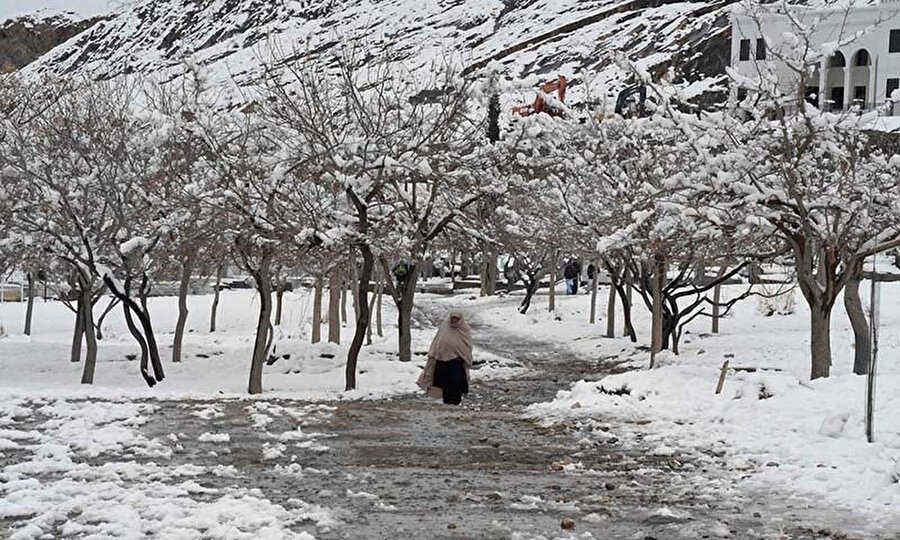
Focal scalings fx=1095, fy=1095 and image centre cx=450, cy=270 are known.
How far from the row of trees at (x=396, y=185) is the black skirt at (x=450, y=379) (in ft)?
8.34

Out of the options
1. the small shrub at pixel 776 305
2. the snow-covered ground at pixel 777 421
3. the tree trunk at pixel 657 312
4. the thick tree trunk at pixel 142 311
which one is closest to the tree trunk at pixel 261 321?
the thick tree trunk at pixel 142 311

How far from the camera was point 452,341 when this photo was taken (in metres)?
14.4

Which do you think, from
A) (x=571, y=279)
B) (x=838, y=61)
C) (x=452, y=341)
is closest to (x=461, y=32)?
(x=838, y=61)

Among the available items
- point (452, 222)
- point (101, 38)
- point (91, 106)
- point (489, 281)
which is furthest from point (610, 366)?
point (101, 38)

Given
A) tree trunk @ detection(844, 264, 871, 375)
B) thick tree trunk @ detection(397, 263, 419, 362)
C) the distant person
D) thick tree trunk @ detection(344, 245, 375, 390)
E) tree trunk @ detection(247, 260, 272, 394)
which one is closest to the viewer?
tree trunk @ detection(844, 264, 871, 375)

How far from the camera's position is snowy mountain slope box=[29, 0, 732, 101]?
298 ft

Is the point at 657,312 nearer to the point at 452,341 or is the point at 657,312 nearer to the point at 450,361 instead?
the point at 450,361

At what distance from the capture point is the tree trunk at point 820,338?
48.2 ft

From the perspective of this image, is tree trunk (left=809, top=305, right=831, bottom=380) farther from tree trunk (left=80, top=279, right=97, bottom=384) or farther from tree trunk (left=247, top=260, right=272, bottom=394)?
tree trunk (left=80, top=279, right=97, bottom=384)

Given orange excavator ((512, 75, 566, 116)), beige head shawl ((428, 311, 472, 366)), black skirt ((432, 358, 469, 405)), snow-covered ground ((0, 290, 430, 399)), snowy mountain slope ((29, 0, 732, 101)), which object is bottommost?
snow-covered ground ((0, 290, 430, 399))

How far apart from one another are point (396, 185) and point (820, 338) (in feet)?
24.3

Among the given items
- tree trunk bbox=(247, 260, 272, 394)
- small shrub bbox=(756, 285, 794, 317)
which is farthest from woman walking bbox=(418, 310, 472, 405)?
small shrub bbox=(756, 285, 794, 317)

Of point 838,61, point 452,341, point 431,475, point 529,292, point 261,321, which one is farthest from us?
point 838,61

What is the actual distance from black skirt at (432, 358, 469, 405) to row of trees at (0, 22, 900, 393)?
2543 mm
